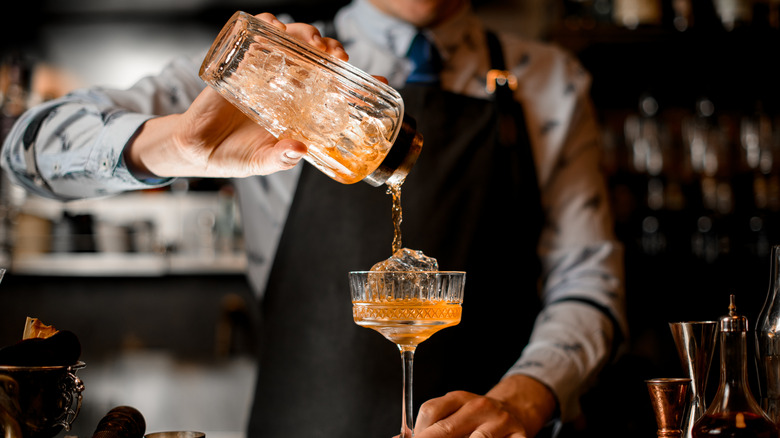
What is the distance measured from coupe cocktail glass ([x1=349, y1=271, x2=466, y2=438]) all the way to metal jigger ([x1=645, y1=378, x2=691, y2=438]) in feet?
0.77

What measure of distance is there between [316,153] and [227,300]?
2.30m

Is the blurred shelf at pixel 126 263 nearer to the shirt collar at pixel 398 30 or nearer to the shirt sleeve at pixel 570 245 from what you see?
the shirt collar at pixel 398 30

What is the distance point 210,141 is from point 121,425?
0.37 meters

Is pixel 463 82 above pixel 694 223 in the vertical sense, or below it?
above

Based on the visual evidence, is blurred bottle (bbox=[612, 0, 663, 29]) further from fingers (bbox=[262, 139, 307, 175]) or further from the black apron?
fingers (bbox=[262, 139, 307, 175])

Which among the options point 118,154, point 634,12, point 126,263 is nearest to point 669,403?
point 118,154

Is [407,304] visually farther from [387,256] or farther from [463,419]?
[387,256]

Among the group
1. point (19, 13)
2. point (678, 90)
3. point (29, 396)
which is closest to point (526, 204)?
point (29, 396)

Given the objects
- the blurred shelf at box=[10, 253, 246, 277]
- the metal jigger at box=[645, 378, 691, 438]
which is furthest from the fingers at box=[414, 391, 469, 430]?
the blurred shelf at box=[10, 253, 246, 277]

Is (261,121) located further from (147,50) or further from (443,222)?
(147,50)

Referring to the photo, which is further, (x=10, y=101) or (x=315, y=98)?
(x=10, y=101)

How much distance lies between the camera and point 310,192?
1.40m

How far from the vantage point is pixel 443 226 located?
1377 mm

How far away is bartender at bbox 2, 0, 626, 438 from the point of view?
1.25m
